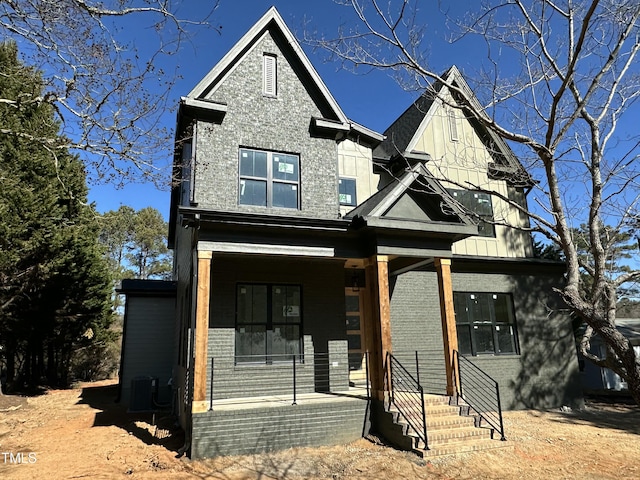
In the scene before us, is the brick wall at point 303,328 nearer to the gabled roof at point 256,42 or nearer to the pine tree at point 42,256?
the gabled roof at point 256,42

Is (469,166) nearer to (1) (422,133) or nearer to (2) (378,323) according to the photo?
(1) (422,133)

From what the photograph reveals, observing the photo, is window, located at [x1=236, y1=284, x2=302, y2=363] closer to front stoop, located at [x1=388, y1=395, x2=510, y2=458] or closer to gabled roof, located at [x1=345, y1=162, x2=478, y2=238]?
gabled roof, located at [x1=345, y1=162, x2=478, y2=238]

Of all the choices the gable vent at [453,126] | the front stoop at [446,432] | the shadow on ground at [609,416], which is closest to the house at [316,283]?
the front stoop at [446,432]

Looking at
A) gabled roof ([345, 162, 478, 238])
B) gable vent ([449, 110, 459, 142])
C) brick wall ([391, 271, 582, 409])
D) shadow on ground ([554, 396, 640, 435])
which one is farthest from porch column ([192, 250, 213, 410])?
gable vent ([449, 110, 459, 142])

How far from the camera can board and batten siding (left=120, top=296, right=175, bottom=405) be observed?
14859mm

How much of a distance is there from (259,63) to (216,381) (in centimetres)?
779

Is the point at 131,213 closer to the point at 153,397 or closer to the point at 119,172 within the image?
the point at 153,397

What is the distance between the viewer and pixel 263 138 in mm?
10352

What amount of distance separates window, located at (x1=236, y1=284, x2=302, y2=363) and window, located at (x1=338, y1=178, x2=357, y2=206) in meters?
3.29

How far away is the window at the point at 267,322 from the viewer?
9.62 meters

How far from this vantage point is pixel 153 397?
12.6 m

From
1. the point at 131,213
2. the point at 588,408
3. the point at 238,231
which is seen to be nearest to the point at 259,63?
the point at 238,231

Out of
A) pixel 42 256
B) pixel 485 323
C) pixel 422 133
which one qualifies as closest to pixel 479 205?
pixel 422 133

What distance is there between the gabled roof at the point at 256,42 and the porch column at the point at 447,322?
4.48 meters
